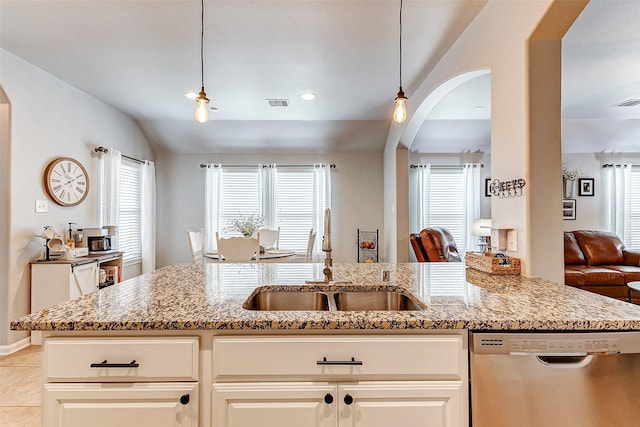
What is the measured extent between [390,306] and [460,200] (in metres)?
4.68

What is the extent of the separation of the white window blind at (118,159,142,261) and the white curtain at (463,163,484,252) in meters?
5.36

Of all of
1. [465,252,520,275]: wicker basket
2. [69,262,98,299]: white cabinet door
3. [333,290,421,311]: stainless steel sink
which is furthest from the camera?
[69,262,98,299]: white cabinet door

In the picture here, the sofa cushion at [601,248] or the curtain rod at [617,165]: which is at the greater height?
the curtain rod at [617,165]

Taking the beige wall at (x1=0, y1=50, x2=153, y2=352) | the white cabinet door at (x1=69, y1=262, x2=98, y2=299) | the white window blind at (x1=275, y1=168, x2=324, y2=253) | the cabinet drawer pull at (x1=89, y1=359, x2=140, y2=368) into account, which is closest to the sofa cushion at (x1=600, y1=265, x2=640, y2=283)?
the white window blind at (x1=275, y1=168, x2=324, y2=253)

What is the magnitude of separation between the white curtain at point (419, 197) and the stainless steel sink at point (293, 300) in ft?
14.5

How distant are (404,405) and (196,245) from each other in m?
3.90

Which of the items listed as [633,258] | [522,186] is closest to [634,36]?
[522,186]

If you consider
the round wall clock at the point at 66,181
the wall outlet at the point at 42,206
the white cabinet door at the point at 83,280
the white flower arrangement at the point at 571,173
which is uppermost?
the white flower arrangement at the point at 571,173

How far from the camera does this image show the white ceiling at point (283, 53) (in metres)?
2.29

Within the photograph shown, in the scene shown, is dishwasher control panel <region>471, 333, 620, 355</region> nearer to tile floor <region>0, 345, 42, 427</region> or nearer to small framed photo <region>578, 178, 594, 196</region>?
tile floor <region>0, 345, 42, 427</region>

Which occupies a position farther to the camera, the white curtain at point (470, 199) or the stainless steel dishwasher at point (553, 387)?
the white curtain at point (470, 199)

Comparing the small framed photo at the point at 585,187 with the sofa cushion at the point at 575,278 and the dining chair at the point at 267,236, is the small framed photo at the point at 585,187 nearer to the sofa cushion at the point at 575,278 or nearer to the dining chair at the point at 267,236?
the sofa cushion at the point at 575,278

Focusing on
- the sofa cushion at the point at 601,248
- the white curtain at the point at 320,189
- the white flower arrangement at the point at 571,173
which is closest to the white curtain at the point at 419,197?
the white curtain at the point at 320,189

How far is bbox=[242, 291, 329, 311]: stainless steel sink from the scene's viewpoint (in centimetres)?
166
